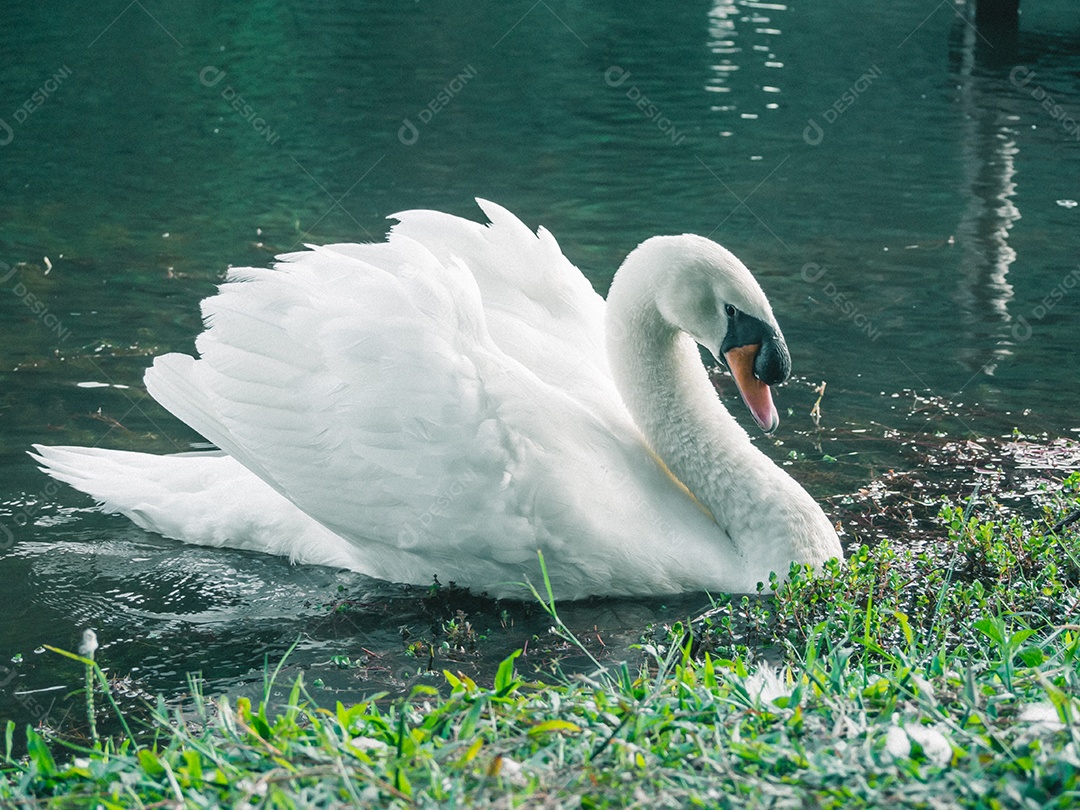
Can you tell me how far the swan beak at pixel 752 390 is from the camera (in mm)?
5223

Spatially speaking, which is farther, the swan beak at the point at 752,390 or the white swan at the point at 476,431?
the swan beak at the point at 752,390

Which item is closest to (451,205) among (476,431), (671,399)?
(671,399)

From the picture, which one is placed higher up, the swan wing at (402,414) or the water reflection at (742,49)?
the swan wing at (402,414)

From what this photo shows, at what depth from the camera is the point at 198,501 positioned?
5770mm

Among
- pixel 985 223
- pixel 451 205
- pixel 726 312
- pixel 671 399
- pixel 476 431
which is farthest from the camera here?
pixel 451 205

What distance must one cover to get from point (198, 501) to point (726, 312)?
235cm

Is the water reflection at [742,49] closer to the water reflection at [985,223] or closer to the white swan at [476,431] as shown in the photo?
the water reflection at [985,223]

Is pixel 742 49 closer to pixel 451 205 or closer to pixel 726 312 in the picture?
pixel 451 205

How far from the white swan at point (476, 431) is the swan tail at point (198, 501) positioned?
0.01 meters

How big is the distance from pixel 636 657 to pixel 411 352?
A: 1352mm

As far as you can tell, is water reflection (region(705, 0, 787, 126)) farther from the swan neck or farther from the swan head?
the swan head

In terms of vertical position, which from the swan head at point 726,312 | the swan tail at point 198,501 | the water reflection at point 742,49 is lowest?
the water reflection at point 742,49

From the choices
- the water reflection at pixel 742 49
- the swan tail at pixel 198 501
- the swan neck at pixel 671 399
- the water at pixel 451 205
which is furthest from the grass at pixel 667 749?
the water reflection at pixel 742 49

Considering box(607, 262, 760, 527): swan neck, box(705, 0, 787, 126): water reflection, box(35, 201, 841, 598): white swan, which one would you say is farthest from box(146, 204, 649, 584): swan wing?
box(705, 0, 787, 126): water reflection
